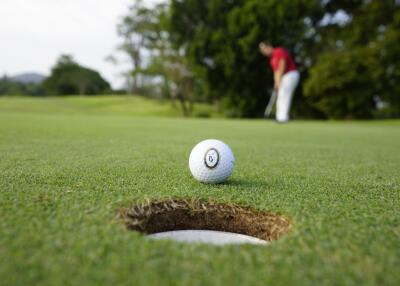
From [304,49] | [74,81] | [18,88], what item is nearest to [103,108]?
[304,49]

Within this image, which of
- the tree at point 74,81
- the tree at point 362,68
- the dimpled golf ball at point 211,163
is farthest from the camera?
the tree at point 74,81

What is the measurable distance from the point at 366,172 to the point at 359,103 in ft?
74.7

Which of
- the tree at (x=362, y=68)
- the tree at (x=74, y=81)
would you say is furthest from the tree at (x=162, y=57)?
the tree at (x=74, y=81)

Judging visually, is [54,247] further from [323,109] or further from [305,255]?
[323,109]

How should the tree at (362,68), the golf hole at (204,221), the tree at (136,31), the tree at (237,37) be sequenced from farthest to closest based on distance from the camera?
1. the tree at (136,31)
2. the tree at (237,37)
3. the tree at (362,68)
4. the golf hole at (204,221)

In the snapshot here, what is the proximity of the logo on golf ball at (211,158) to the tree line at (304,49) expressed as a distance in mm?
22013

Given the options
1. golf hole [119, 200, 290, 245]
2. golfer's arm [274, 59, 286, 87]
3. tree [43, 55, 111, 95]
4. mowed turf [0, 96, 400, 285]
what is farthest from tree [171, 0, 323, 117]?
tree [43, 55, 111, 95]

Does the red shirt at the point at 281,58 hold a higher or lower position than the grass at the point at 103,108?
higher

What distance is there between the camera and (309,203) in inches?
76.1

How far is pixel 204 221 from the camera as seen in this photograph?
197 centimetres

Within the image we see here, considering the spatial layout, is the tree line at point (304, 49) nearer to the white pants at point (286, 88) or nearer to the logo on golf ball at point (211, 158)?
the white pants at point (286, 88)

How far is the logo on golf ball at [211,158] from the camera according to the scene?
2.33m

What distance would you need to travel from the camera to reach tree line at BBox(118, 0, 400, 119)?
75.4 feet

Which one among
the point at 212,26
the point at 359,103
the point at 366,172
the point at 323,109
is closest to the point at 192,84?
the point at 212,26
